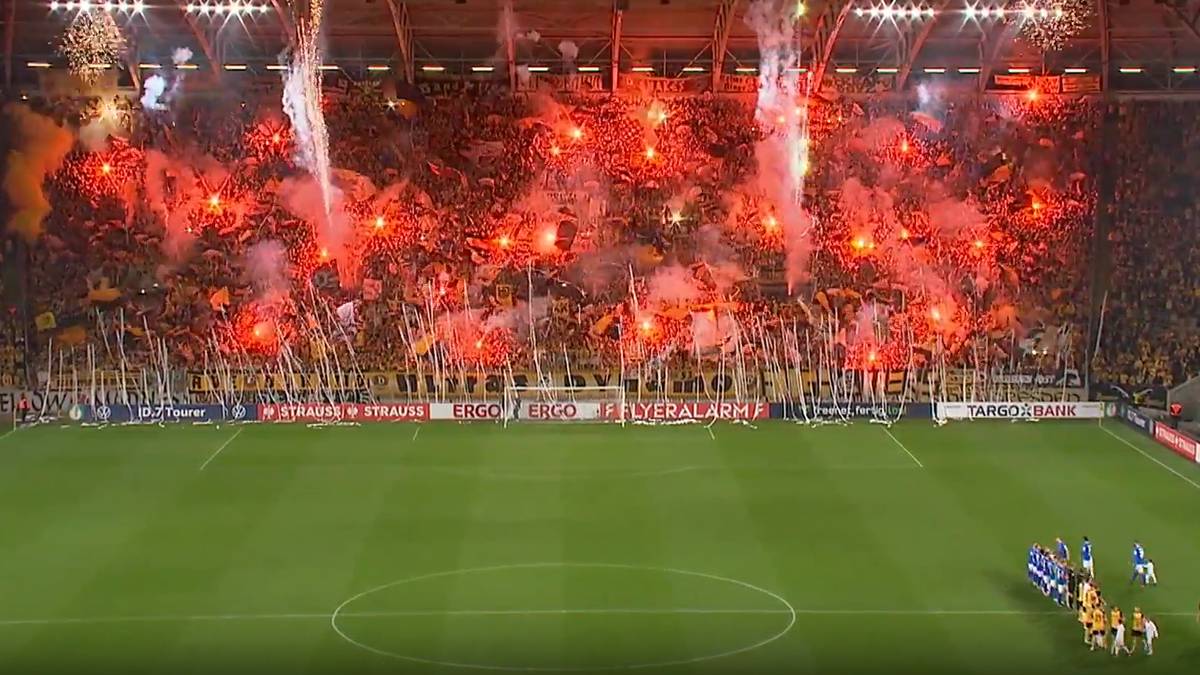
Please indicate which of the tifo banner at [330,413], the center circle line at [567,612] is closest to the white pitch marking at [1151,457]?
the center circle line at [567,612]

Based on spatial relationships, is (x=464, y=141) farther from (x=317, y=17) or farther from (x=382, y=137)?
(x=317, y=17)

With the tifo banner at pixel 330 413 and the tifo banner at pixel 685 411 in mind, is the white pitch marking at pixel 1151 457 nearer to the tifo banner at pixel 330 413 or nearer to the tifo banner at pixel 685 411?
the tifo banner at pixel 685 411

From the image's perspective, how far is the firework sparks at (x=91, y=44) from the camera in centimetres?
4369

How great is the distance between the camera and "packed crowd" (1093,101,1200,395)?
1800 inches

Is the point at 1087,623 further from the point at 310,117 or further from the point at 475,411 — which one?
the point at 310,117

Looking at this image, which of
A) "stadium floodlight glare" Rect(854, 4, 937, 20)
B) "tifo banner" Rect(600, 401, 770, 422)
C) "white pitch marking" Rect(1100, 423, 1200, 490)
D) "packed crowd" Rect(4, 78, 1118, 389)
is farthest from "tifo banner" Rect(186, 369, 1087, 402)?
"stadium floodlight glare" Rect(854, 4, 937, 20)

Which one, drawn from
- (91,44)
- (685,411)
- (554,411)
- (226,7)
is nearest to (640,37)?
(685,411)

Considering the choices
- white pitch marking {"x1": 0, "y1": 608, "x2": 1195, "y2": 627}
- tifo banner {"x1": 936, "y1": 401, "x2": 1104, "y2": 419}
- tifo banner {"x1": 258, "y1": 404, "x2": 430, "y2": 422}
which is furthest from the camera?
tifo banner {"x1": 936, "y1": 401, "x2": 1104, "y2": 419}

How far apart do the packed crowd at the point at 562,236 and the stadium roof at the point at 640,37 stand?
1.24m

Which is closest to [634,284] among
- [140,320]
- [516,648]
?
[140,320]

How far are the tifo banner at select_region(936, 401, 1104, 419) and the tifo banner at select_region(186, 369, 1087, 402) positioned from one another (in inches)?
104

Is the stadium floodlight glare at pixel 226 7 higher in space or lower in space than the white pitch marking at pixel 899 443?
higher

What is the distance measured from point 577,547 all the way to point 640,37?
20.7m

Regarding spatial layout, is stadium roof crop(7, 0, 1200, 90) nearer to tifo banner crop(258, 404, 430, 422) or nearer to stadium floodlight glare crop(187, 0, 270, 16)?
stadium floodlight glare crop(187, 0, 270, 16)
